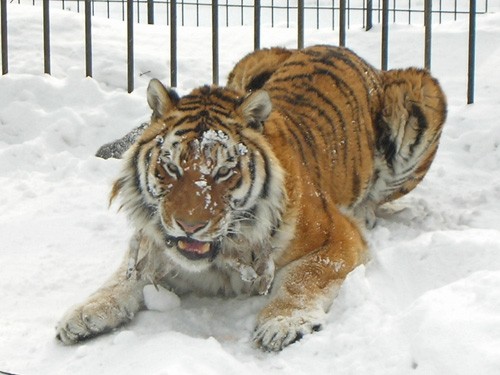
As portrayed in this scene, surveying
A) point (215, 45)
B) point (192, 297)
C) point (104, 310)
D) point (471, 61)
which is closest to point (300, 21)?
point (215, 45)

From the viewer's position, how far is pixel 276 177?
352 cm

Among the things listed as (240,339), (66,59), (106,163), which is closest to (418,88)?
(106,163)

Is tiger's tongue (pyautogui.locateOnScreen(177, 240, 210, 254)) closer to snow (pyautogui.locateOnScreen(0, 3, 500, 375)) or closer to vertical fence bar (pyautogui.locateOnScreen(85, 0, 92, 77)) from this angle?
snow (pyautogui.locateOnScreen(0, 3, 500, 375))

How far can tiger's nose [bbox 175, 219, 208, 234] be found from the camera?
322cm

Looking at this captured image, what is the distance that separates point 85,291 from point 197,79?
3232 mm

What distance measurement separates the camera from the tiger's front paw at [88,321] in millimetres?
3322

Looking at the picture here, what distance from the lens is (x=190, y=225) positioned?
3.22 meters

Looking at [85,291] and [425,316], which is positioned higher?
[425,316]

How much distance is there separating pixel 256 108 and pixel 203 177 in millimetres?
408

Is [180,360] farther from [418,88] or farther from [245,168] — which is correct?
[418,88]

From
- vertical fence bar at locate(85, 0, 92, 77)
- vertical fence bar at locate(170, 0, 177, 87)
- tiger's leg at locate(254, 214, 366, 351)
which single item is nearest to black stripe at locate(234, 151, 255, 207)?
tiger's leg at locate(254, 214, 366, 351)

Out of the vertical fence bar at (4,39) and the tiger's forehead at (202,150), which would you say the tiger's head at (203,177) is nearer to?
the tiger's forehead at (202,150)

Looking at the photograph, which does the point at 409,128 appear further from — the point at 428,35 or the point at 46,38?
the point at 46,38

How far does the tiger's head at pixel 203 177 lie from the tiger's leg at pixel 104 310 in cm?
22
